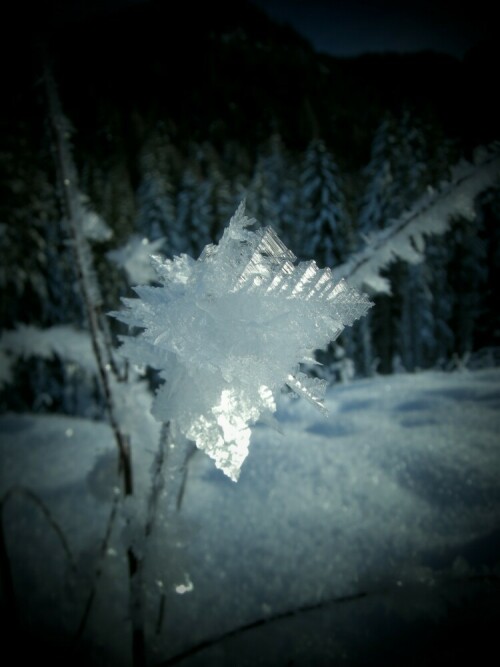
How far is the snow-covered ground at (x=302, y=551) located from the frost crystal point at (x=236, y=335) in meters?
0.56

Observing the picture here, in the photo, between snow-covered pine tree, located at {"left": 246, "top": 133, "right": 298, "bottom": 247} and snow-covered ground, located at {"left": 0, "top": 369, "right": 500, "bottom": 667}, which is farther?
snow-covered pine tree, located at {"left": 246, "top": 133, "right": 298, "bottom": 247}

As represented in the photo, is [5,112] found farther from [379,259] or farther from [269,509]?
[269,509]

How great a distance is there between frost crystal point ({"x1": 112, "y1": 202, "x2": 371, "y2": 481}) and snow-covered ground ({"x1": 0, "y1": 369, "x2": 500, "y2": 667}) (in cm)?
56

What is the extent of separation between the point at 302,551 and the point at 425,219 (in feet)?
3.60

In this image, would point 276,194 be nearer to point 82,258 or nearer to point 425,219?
point 425,219

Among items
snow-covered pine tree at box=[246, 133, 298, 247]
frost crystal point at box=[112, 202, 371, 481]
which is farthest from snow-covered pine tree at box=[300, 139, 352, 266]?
frost crystal point at box=[112, 202, 371, 481]

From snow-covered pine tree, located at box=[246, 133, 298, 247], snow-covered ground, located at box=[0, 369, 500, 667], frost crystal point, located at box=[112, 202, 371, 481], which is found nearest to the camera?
frost crystal point, located at box=[112, 202, 371, 481]

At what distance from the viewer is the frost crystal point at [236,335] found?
414 mm

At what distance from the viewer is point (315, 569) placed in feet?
3.71

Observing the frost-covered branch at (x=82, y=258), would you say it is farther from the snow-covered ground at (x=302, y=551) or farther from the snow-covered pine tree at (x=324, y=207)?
the snow-covered pine tree at (x=324, y=207)

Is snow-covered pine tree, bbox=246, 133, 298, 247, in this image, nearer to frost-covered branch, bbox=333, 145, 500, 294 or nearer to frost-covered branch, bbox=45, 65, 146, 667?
frost-covered branch, bbox=333, 145, 500, 294

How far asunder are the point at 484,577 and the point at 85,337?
1.53m

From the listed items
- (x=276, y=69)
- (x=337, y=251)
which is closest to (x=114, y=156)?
(x=337, y=251)

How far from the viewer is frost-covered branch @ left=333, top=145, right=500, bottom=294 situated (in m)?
0.97
